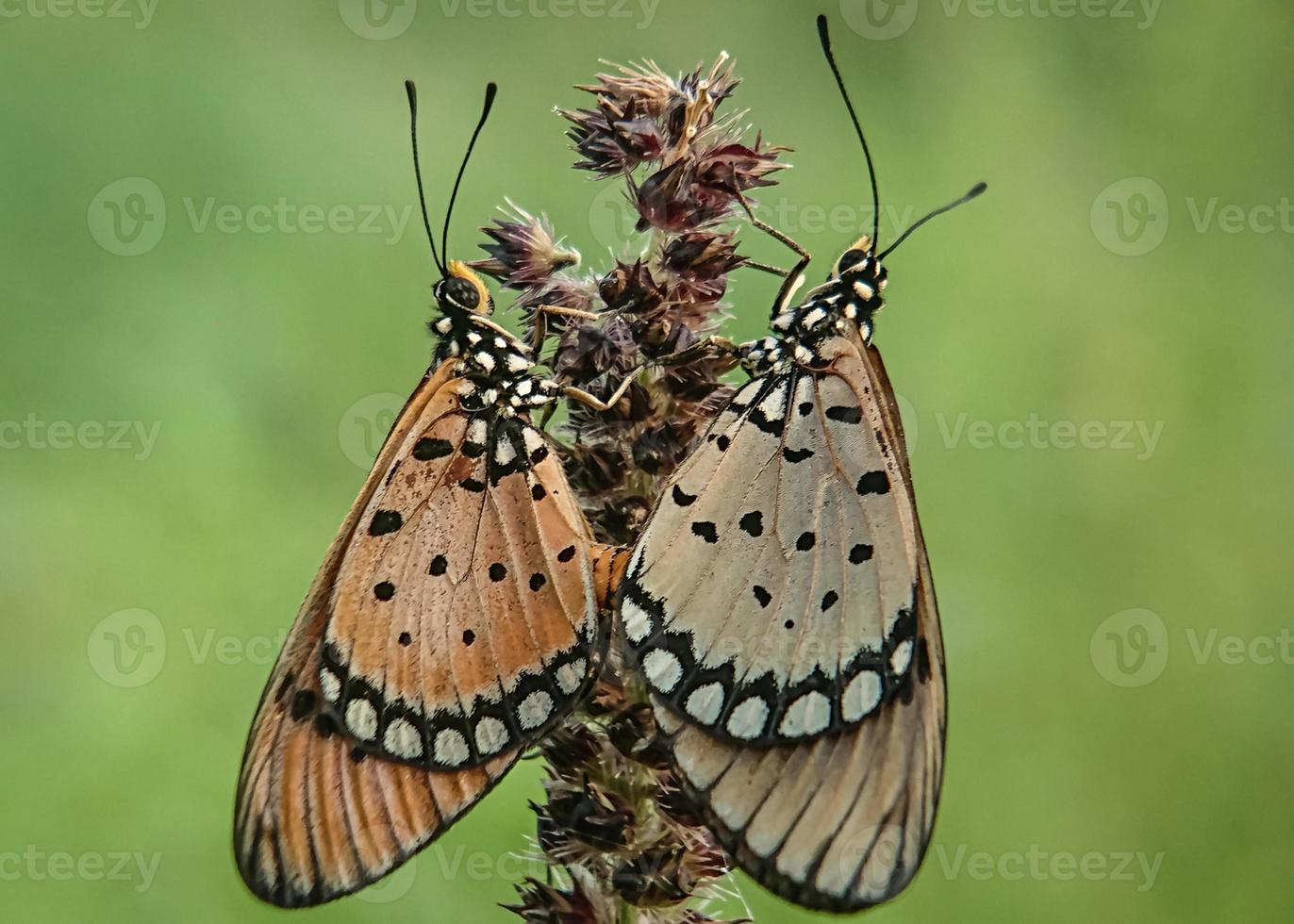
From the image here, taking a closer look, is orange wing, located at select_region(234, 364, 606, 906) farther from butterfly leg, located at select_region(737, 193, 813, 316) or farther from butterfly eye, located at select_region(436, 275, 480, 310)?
butterfly leg, located at select_region(737, 193, 813, 316)

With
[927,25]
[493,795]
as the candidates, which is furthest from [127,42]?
[493,795]

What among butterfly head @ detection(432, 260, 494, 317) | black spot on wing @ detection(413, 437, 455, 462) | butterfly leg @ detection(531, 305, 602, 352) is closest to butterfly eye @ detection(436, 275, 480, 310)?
butterfly head @ detection(432, 260, 494, 317)

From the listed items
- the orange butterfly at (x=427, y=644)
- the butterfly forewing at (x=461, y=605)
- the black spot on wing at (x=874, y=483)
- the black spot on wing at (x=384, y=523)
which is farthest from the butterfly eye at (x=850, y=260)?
the black spot on wing at (x=384, y=523)

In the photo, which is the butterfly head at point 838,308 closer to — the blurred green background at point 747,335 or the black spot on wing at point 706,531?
the black spot on wing at point 706,531

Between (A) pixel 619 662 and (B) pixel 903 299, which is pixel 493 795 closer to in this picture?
(A) pixel 619 662

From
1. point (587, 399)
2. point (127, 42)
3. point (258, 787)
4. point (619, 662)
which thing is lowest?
point (258, 787)

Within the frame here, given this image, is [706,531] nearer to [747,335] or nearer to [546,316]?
[546,316]
